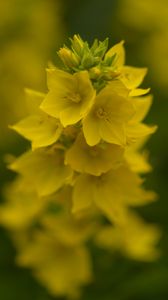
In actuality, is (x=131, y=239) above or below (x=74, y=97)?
below

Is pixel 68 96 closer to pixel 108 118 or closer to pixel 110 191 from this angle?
pixel 108 118

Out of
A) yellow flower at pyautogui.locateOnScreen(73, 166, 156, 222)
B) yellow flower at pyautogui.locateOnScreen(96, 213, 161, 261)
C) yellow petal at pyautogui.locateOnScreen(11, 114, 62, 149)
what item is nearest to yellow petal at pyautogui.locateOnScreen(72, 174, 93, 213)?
yellow flower at pyautogui.locateOnScreen(73, 166, 156, 222)

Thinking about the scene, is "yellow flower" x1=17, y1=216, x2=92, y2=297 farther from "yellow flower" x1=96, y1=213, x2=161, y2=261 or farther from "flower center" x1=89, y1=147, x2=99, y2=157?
A: "flower center" x1=89, y1=147, x2=99, y2=157

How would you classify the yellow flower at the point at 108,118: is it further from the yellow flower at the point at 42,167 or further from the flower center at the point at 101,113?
the yellow flower at the point at 42,167

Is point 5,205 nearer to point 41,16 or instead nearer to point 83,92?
point 83,92

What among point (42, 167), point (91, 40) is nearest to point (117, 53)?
point (42, 167)

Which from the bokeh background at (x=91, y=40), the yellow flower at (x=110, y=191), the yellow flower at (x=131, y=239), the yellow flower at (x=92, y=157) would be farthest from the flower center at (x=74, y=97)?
the bokeh background at (x=91, y=40)

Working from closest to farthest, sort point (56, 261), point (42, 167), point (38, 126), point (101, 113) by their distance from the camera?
point (101, 113) < point (38, 126) < point (42, 167) < point (56, 261)
